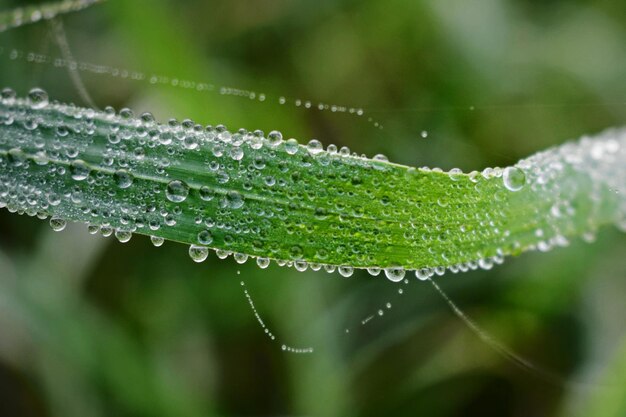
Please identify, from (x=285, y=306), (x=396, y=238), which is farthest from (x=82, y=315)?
(x=396, y=238)

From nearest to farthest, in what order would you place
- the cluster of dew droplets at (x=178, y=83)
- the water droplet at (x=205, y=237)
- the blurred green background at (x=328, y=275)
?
the water droplet at (x=205, y=237), the blurred green background at (x=328, y=275), the cluster of dew droplets at (x=178, y=83)

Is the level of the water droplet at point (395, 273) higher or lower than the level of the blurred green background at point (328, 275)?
lower

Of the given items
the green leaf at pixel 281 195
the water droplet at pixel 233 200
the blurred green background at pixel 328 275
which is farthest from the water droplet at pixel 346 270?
the blurred green background at pixel 328 275

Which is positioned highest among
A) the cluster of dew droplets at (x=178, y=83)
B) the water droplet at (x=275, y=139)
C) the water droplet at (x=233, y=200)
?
the cluster of dew droplets at (x=178, y=83)

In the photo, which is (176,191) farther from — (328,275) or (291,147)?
(328,275)

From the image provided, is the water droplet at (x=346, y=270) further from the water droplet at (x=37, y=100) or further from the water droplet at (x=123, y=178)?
the water droplet at (x=37, y=100)

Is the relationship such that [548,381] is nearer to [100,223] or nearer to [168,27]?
[100,223]

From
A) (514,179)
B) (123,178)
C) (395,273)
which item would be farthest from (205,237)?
(514,179)

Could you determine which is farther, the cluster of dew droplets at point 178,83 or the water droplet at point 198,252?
the cluster of dew droplets at point 178,83

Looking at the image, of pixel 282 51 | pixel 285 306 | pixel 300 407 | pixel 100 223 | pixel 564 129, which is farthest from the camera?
pixel 282 51
